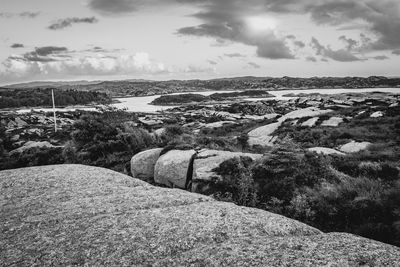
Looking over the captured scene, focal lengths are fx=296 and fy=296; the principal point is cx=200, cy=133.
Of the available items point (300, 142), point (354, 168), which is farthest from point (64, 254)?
point (300, 142)

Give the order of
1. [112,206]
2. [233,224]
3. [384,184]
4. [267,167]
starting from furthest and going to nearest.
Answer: [267,167] → [384,184] → [112,206] → [233,224]

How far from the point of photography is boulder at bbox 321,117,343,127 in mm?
36731

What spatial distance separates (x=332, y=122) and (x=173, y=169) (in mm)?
29556


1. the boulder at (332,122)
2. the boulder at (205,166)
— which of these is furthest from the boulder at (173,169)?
the boulder at (332,122)

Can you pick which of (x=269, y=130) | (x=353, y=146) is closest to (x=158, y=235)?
(x=353, y=146)

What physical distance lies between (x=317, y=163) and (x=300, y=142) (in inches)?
648

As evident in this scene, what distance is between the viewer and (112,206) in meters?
9.73

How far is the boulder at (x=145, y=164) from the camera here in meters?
16.0

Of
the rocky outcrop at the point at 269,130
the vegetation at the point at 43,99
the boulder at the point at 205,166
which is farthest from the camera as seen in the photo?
the vegetation at the point at 43,99

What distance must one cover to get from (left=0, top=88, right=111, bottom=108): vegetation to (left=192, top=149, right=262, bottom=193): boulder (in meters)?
143

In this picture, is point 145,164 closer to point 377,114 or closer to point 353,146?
point 353,146

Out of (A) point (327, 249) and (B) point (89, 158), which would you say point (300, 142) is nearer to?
(B) point (89, 158)

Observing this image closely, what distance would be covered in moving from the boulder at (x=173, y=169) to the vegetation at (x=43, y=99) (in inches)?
5591

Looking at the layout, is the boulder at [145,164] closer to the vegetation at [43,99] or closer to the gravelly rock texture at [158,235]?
the gravelly rock texture at [158,235]
